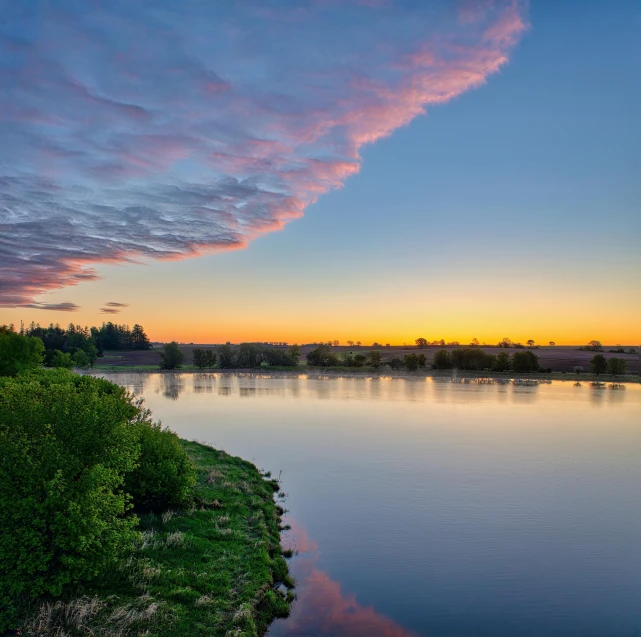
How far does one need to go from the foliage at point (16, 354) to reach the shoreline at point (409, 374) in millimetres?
73790

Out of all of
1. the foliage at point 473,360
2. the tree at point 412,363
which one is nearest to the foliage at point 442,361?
the foliage at point 473,360

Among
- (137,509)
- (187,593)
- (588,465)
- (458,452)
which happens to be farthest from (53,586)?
(588,465)

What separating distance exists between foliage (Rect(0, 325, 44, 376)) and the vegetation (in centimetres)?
3730

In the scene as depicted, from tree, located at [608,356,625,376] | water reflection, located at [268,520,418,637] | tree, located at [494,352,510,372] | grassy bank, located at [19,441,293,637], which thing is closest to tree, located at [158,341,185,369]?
tree, located at [494,352,510,372]

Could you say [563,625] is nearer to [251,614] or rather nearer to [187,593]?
[251,614]

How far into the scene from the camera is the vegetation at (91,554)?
38.7 ft

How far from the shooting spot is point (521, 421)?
51.1 metres

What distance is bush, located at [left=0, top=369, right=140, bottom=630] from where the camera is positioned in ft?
38.8

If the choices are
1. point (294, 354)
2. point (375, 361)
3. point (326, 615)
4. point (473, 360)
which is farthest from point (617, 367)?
point (326, 615)

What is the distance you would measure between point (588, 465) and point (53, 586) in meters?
31.7

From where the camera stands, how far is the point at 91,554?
12648 millimetres

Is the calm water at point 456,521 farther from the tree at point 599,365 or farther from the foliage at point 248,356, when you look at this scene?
the foliage at point 248,356

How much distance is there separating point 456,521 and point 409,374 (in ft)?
376

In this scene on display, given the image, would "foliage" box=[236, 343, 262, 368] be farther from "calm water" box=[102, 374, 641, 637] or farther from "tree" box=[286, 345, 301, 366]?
"calm water" box=[102, 374, 641, 637]
